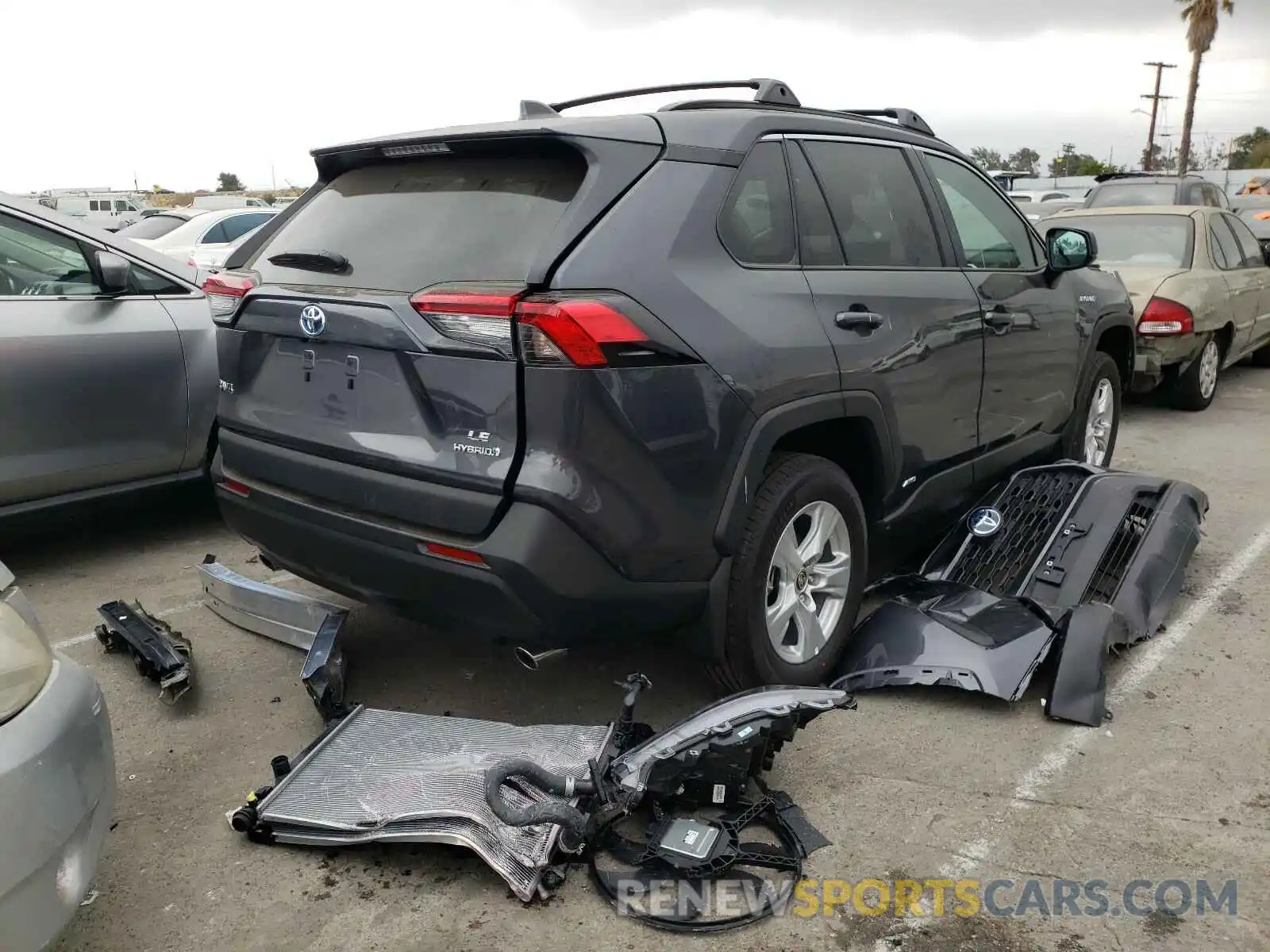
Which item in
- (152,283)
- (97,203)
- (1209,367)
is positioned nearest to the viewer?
(152,283)

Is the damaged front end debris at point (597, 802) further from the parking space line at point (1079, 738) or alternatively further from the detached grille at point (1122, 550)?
the detached grille at point (1122, 550)

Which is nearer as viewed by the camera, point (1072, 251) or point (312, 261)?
point (312, 261)

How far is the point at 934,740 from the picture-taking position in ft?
10.8

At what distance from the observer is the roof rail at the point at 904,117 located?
14.1 feet

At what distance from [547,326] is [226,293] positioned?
Answer: 137 cm

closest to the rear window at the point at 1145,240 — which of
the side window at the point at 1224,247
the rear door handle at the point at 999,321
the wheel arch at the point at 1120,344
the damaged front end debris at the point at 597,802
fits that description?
the side window at the point at 1224,247

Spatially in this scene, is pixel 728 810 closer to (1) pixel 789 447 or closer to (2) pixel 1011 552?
(1) pixel 789 447

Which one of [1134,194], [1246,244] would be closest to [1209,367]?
[1246,244]

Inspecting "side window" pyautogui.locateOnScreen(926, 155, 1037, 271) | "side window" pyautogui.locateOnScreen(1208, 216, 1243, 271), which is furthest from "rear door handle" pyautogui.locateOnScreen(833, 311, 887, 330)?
"side window" pyautogui.locateOnScreen(1208, 216, 1243, 271)

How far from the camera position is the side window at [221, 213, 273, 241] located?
13.5 meters

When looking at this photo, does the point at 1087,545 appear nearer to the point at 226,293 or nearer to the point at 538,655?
the point at 538,655

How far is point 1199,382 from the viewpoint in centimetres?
834

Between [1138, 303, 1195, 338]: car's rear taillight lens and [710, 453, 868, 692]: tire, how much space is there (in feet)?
17.6

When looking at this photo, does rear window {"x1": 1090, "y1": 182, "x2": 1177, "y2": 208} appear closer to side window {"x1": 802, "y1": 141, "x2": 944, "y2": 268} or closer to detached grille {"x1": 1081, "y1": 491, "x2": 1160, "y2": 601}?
detached grille {"x1": 1081, "y1": 491, "x2": 1160, "y2": 601}
